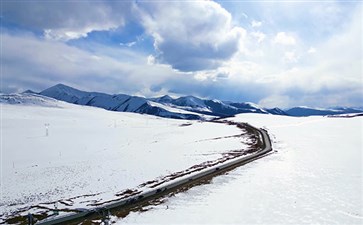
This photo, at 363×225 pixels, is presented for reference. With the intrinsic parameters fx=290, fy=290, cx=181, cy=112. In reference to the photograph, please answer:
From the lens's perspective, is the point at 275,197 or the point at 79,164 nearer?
the point at 275,197

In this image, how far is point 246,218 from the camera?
24766mm

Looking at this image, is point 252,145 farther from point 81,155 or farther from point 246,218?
point 246,218

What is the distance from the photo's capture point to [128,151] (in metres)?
62.5

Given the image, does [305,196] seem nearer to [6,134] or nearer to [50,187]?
[50,187]

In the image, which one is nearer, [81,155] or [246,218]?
[246,218]

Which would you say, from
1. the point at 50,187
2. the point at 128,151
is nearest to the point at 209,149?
the point at 128,151

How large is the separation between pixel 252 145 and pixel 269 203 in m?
38.8

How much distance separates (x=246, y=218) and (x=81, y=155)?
42.0 meters

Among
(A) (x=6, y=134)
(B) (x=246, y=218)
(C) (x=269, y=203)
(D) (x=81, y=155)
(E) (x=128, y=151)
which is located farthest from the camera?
(A) (x=6, y=134)

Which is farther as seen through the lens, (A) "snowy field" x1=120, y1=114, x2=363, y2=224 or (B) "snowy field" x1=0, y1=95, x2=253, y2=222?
(B) "snowy field" x1=0, y1=95, x2=253, y2=222

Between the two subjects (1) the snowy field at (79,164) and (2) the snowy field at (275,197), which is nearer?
(2) the snowy field at (275,197)

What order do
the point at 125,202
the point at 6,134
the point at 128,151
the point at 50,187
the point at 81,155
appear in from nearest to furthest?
the point at 125,202, the point at 50,187, the point at 81,155, the point at 128,151, the point at 6,134

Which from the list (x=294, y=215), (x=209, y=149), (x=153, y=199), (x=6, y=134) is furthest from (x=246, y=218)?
(x=6, y=134)

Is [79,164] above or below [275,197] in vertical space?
above
